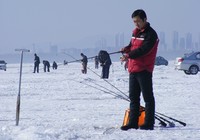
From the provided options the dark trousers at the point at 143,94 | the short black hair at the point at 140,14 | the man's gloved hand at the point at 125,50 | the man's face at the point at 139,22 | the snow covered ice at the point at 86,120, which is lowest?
the snow covered ice at the point at 86,120

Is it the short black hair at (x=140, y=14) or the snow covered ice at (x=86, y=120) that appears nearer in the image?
the snow covered ice at (x=86, y=120)

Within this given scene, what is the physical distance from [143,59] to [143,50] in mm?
198

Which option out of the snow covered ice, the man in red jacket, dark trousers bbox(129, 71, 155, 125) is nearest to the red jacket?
the man in red jacket

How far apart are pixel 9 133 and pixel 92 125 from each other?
148 centimetres

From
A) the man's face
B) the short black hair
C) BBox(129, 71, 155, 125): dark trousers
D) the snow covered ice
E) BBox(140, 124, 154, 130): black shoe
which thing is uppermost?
the short black hair

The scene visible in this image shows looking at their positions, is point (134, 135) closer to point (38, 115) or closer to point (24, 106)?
point (38, 115)

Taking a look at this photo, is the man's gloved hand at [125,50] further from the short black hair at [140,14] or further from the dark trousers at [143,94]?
the short black hair at [140,14]

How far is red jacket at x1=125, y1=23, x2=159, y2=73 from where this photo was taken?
6.68 m

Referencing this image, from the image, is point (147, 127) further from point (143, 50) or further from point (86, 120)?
point (86, 120)

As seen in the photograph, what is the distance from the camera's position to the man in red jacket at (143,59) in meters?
6.71

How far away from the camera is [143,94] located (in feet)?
22.7

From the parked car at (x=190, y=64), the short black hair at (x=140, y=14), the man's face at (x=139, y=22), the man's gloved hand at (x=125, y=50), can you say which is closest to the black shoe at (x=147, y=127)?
the man's gloved hand at (x=125, y=50)

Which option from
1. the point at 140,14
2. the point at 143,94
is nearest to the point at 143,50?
the point at 140,14

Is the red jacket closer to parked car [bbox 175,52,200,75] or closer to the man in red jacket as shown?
the man in red jacket
